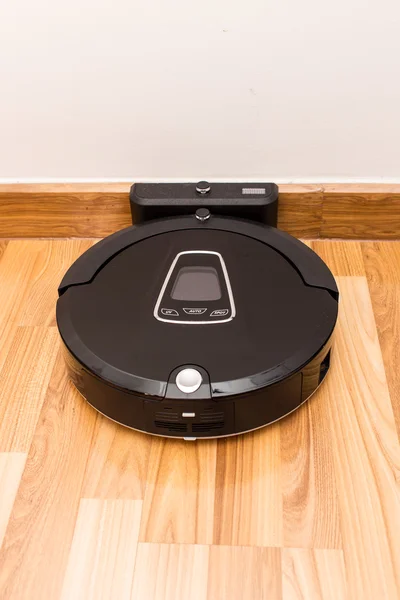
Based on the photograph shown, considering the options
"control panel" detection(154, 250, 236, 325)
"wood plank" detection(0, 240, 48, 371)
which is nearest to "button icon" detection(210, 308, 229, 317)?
"control panel" detection(154, 250, 236, 325)

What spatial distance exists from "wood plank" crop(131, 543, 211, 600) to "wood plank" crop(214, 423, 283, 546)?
1.4 inches

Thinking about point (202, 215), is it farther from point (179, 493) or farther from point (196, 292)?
point (179, 493)

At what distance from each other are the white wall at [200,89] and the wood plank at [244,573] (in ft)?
1.97

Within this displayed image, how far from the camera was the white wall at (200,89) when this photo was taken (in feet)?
3.16

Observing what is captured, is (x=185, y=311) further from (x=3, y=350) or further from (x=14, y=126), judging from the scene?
(x=14, y=126)

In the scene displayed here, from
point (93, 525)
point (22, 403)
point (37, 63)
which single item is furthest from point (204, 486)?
point (37, 63)

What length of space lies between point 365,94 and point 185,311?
1.42ft

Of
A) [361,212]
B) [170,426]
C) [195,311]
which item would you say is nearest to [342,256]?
[361,212]

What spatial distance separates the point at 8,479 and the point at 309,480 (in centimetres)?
37

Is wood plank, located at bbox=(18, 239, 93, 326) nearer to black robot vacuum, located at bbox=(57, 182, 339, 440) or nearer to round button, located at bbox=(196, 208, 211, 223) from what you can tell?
black robot vacuum, located at bbox=(57, 182, 339, 440)

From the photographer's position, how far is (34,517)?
80 centimetres

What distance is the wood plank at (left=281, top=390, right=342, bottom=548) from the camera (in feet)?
2.54

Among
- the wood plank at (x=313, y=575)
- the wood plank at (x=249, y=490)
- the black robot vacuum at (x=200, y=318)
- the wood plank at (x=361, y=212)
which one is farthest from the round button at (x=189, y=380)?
the wood plank at (x=361, y=212)

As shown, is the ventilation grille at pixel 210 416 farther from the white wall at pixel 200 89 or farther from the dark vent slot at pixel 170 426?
the white wall at pixel 200 89
